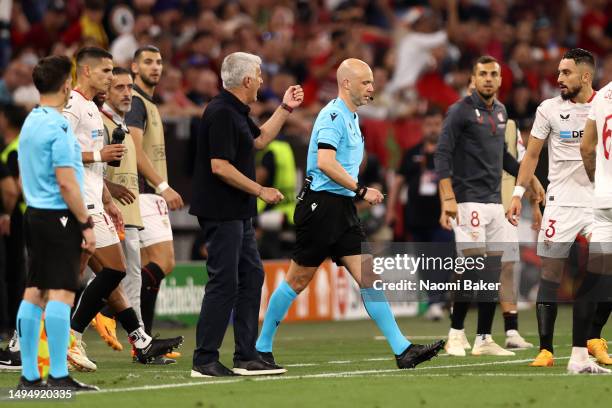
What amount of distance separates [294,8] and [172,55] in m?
4.21

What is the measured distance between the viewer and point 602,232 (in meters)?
10.3

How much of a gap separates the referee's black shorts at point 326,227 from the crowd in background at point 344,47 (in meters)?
6.66

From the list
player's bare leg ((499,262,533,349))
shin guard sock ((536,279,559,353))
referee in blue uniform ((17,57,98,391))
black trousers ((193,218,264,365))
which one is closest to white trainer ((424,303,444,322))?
player's bare leg ((499,262,533,349))

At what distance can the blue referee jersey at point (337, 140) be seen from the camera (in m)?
11.0

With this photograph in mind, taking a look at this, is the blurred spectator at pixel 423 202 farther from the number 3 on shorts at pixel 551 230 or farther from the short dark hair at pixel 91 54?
the short dark hair at pixel 91 54

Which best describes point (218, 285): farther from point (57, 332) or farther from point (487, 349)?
point (487, 349)

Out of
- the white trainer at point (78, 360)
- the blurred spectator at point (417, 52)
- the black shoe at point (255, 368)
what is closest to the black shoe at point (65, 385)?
the black shoe at point (255, 368)

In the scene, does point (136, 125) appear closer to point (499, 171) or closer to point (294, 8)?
point (499, 171)

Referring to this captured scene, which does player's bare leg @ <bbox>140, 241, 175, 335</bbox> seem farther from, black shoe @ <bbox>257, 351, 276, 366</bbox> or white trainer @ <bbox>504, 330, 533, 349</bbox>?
white trainer @ <bbox>504, 330, 533, 349</bbox>

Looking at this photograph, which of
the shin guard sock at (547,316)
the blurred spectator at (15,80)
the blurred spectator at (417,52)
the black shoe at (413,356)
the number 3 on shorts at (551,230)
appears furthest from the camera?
the blurred spectator at (417,52)

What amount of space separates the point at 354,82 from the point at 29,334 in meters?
3.49

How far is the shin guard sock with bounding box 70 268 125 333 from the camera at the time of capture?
11492 millimetres

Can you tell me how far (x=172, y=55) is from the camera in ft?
69.1

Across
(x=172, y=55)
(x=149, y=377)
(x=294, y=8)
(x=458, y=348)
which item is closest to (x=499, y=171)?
(x=458, y=348)
